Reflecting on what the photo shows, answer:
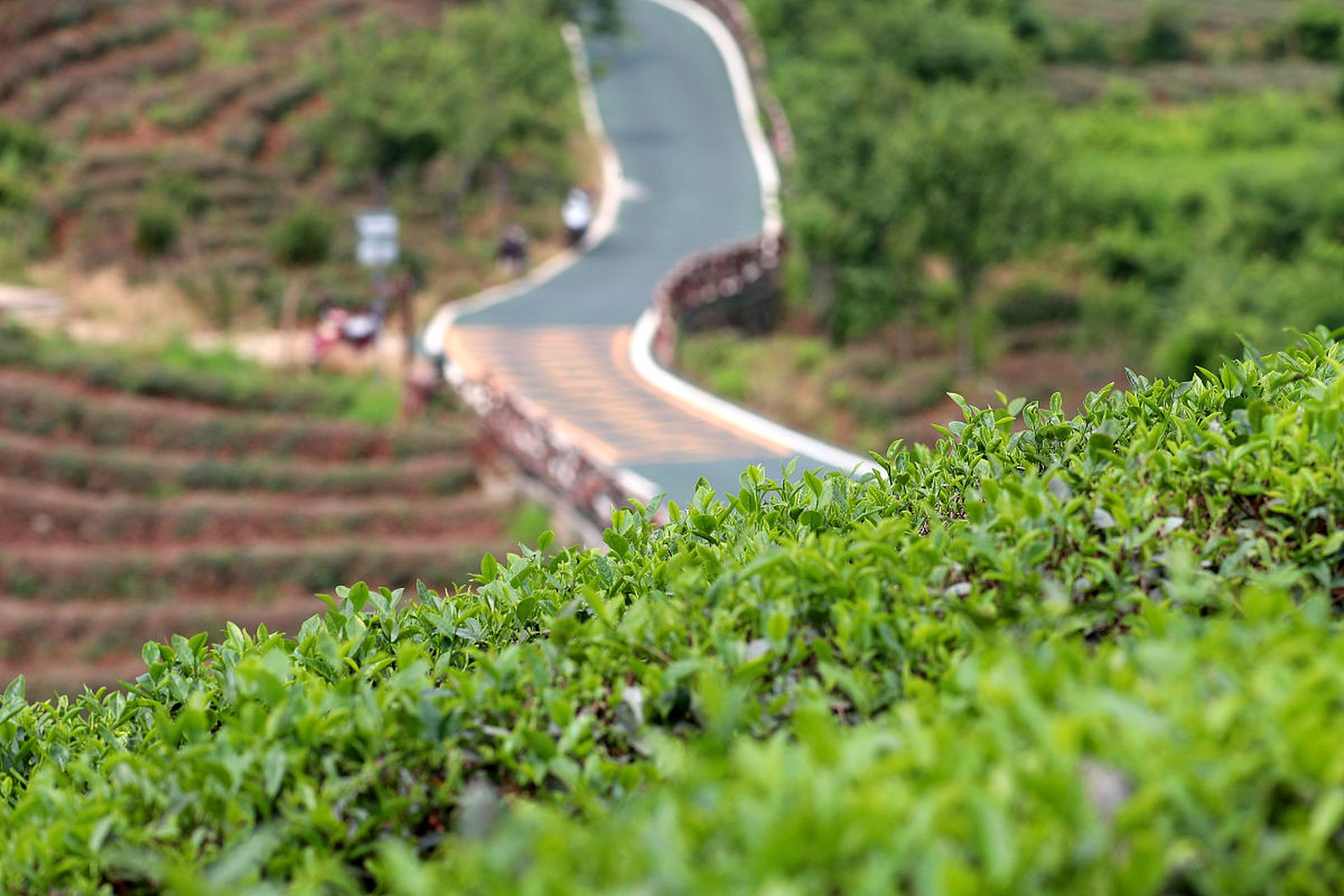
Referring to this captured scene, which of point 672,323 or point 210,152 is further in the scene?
point 210,152

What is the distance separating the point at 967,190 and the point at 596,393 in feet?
31.4

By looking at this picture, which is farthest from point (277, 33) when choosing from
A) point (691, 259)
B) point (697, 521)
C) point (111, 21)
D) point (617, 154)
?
point (697, 521)

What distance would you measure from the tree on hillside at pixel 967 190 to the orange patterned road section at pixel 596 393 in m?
6.33

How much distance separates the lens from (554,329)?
75.5 feet

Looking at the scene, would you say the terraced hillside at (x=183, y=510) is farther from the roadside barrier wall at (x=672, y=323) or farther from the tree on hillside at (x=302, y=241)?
the tree on hillside at (x=302, y=241)

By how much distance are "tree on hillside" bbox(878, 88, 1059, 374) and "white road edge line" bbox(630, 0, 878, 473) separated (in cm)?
505

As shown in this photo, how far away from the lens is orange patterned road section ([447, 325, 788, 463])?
1587cm

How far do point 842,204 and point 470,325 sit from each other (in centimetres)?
855

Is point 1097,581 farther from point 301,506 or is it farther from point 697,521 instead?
point 301,506

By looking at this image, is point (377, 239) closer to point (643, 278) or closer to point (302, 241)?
point (302, 241)

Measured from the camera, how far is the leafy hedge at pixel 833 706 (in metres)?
1.91

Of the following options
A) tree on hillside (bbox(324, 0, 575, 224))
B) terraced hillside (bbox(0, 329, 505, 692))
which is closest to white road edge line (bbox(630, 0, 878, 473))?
terraced hillside (bbox(0, 329, 505, 692))

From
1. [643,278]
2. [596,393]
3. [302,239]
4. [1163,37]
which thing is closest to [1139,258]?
[643,278]

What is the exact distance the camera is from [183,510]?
1563 cm
